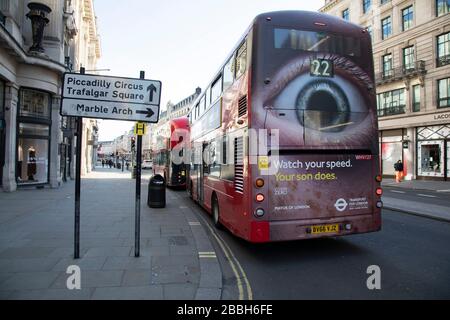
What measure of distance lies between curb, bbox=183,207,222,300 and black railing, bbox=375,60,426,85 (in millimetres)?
25973

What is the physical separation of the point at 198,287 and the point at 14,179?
1473cm

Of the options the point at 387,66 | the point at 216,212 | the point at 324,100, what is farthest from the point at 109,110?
the point at 387,66

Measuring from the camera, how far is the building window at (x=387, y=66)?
97.2 feet

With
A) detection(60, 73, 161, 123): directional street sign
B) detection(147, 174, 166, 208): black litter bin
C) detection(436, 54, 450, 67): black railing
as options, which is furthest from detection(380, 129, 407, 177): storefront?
detection(60, 73, 161, 123): directional street sign

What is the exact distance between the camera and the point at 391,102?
97.0 feet

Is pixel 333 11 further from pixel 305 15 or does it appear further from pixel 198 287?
pixel 198 287

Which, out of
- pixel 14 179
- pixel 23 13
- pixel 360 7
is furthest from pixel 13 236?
pixel 360 7

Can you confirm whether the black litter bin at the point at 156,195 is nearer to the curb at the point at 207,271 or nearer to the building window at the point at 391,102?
the curb at the point at 207,271

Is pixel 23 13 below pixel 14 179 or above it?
above

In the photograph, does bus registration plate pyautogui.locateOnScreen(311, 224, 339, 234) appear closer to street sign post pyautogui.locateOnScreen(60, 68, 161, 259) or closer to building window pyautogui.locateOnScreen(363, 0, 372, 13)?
street sign post pyautogui.locateOnScreen(60, 68, 161, 259)

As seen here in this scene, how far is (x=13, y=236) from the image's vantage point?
6.82 metres

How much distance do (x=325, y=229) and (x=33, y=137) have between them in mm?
16431

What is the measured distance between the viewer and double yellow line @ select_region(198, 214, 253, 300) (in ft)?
14.2

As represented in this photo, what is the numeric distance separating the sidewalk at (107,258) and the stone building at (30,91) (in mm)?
7303
